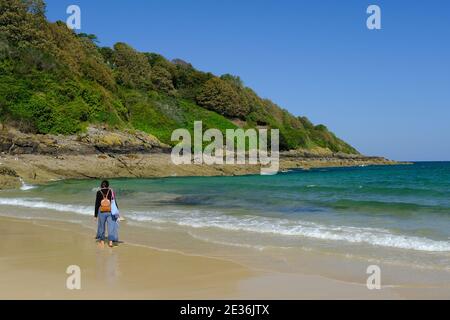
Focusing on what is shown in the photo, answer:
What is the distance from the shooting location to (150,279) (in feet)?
24.0

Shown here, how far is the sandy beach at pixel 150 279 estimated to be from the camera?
650 centimetres

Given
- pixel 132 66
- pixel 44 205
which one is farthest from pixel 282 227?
pixel 132 66

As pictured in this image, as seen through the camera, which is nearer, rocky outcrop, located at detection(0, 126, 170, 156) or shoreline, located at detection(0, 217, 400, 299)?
shoreline, located at detection(0, 217, 400, 299)

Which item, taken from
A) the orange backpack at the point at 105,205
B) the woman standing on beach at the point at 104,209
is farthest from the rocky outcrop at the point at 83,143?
the orange backpack at the point at 105,205

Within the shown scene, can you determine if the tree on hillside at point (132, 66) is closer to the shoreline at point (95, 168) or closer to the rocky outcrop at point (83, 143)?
the shoreline at point (95, 168)

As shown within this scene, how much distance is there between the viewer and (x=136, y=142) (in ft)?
155

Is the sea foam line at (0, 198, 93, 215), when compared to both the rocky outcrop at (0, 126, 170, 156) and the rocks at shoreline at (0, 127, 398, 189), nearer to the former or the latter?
the rocks at shoreline at (0, 127, 398, 189)

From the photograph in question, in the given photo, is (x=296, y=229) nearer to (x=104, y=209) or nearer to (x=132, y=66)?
(x=104, y=209)

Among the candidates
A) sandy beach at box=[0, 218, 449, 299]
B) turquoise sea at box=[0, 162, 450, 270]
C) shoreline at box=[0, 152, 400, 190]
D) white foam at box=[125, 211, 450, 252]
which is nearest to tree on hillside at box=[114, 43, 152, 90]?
shoreline at box=[0, 152, 400, 190]

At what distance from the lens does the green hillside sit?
44281 millimetres

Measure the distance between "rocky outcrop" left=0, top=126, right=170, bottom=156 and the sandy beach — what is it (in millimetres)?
30118

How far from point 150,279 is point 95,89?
48.8m
